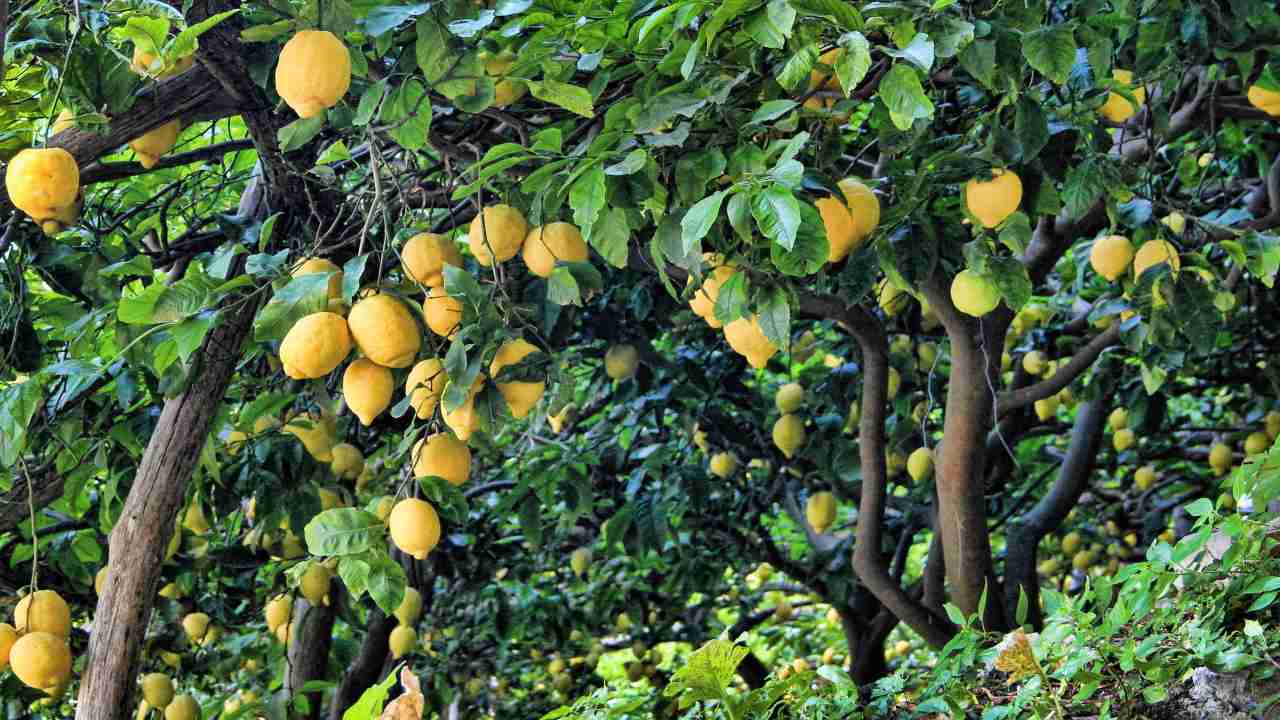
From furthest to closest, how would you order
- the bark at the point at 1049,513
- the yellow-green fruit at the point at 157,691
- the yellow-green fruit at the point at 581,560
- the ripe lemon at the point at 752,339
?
the yellow-green fruit at the point at 581,560, the bark at the point at 1049,513, the yellow-green fruit at the point at 157,691, the ripe lemon at the point at 752,339

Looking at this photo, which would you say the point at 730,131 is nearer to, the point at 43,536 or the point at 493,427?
the point at 493,427

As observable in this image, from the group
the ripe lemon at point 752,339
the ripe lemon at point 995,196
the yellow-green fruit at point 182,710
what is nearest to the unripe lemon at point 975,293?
the ripe lemon at point 995,196

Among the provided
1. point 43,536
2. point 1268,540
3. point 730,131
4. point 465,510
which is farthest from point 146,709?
point 1268,540

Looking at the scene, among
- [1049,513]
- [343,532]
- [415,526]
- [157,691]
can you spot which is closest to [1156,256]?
[1049,513]

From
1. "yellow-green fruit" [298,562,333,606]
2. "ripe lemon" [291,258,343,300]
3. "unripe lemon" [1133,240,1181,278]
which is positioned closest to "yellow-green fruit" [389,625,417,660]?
"yellow-green fruit" [298,562,333,606]

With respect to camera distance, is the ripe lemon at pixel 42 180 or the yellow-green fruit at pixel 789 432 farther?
the yellow-green fruit at pixel 789 432

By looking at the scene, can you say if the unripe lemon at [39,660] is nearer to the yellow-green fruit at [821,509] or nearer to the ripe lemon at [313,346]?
the ripe lemon at [313,346]

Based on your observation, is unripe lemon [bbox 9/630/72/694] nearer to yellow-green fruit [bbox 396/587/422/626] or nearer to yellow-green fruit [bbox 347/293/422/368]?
yellow-green fruit [bbox 347/293/422/368]

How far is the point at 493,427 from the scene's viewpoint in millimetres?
2562

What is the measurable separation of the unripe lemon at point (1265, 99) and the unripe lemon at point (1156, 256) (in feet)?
1.30

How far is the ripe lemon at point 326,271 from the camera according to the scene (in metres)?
2.45

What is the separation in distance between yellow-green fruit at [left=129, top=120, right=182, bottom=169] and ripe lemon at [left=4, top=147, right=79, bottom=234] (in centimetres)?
23

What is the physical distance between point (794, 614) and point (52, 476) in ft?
17.5

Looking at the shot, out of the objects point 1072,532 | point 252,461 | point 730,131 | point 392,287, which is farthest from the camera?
point 1072,532
